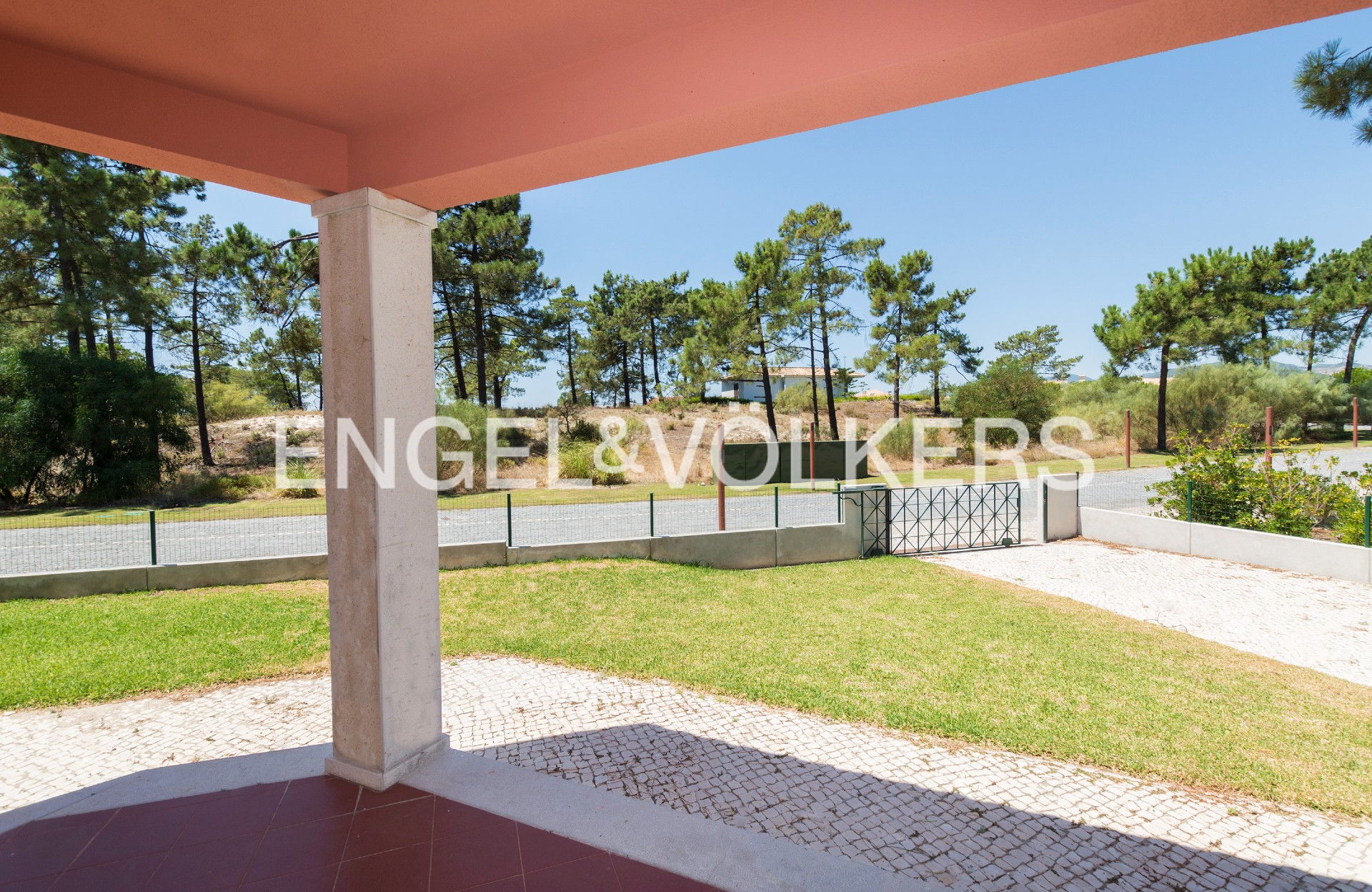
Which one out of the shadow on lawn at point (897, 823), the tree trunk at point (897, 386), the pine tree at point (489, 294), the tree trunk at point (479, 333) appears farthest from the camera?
the tree trunk at point (897, 386)

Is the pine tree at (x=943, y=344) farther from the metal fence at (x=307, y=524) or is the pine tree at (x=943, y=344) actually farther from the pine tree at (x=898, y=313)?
the metal fence at (x=307, y=524)

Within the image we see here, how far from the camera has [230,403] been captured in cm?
2119

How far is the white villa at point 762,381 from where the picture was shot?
72.1 feet

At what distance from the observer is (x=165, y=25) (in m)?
1.78

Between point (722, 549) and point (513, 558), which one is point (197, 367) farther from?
point (722, 549)

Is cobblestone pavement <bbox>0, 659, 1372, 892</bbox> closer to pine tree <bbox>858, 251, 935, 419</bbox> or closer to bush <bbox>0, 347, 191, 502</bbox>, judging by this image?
bush <bbox>0, 347, 191, 502</bbox>

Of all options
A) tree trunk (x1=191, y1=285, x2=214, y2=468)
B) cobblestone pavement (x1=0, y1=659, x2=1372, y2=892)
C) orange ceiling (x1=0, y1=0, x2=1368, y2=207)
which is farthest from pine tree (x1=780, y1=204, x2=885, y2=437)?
orange ceiling (x1=0, y1=0, x2=1368, y2=207)

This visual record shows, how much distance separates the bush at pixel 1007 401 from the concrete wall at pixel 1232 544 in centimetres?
1225

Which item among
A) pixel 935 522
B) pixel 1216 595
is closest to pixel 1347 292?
pixel 935 522

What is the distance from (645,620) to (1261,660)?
16.8 ft

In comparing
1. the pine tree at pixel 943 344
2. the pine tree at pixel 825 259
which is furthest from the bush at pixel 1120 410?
the pine tree at pixel 825 259

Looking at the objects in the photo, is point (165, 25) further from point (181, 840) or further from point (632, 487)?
point (632, 487)

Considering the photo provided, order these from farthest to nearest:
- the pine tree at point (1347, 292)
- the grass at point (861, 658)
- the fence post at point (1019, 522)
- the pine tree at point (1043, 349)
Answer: the pine tree at point (1043, 349), the pine tree at point (1347, 292), the fence post at point (1019, 522), the grass at point (861, 658)

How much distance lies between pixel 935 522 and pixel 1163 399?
18.4 meters
